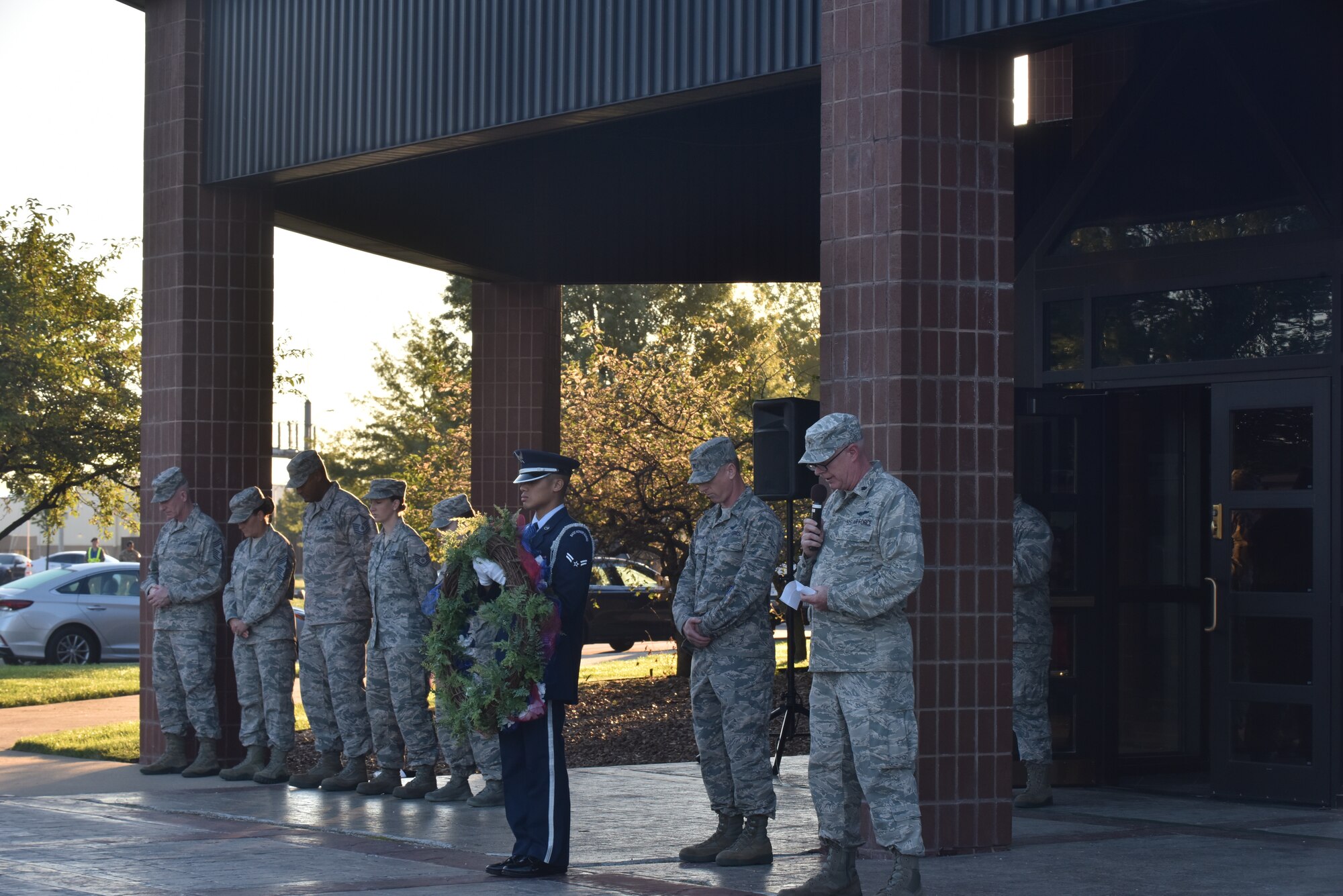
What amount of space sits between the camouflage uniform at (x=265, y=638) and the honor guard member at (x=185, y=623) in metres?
0.37

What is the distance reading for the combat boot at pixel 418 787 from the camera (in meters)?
10.9

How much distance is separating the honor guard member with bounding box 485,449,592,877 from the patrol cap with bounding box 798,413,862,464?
3.98ft

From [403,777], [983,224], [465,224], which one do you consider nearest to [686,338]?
[465,224]

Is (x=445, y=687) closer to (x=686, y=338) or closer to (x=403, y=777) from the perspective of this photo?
(x=403, y=777)

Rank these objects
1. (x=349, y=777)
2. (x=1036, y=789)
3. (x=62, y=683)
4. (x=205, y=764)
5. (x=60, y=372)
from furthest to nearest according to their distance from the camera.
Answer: (x=60, y=372) → (x=62, y=683) → (x=205, y=764) → (x=349, y=777) → (x=1036, y=789)

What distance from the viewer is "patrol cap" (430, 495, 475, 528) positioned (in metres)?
10.5

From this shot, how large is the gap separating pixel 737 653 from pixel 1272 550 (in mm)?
3910

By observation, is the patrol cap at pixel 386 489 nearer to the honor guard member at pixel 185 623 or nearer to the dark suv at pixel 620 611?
the honor guard member at pixel 185 623

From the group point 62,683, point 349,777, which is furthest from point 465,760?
point 62,683

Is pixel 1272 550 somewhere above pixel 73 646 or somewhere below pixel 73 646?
above

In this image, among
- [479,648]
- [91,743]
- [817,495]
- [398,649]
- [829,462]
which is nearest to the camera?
[829,462]

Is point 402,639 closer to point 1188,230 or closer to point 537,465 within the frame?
point 537,465

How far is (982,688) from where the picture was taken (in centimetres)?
844

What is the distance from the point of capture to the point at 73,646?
2338 centimetres
